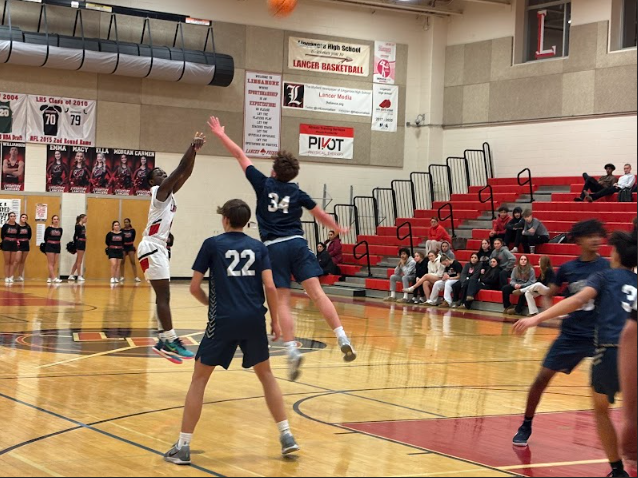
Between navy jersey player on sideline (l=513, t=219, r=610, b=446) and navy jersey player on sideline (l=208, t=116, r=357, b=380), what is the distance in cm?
204

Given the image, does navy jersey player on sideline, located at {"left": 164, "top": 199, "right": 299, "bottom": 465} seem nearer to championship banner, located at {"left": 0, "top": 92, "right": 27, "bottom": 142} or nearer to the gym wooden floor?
the gym wooden floor

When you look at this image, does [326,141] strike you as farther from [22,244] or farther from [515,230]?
[22,244]

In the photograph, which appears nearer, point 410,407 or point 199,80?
point 410,407

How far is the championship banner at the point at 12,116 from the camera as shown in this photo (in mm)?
24422

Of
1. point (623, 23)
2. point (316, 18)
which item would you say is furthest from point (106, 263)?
Result: point (623, 23)


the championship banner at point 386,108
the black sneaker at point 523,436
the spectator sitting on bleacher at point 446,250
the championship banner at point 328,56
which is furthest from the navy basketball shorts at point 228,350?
the championship banner at point 386,108

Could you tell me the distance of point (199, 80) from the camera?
25.6 meters

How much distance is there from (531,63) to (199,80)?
30.8 ft

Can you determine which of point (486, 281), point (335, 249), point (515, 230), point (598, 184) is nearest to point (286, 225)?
point (486, 281)

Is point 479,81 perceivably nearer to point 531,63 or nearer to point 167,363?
point 531,63

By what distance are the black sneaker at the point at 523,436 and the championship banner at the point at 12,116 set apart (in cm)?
2070

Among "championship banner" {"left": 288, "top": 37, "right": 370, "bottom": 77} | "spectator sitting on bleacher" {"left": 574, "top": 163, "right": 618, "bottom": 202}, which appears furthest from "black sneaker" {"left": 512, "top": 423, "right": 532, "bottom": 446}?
"championship banner" {"left": 288, "top": 37, "right": 370, "bottom": 77}

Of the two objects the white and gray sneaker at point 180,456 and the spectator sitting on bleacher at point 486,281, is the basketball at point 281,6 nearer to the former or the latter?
the spectator sitting on bleacher at point 486,281

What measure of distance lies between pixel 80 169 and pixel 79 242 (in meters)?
2.23
